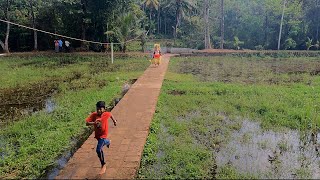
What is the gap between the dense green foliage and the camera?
22828 mm

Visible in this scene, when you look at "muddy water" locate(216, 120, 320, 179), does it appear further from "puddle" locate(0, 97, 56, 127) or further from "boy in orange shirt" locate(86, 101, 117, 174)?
"puddle" locate(0, 97, 56, 127)

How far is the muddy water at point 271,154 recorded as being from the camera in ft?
17.5

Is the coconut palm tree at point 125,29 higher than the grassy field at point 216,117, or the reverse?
the coconut palm tree at point 125,29

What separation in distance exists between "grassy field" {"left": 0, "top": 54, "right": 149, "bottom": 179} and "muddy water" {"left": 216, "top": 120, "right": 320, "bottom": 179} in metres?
3.33

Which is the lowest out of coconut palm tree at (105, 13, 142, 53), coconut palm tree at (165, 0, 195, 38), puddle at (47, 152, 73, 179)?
puddle at (47, 152, 73, 179)

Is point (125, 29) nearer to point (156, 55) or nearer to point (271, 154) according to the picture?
point (156, 55)

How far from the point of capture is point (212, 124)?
7.71 meters

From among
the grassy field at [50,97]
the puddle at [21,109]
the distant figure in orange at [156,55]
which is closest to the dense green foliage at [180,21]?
the grassy field at [50,97]

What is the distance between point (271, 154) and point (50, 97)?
775cm

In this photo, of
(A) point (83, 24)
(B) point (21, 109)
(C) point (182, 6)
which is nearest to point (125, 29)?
(A) point (83, 24)

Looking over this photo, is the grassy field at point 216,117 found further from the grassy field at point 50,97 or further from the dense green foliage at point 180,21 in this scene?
the dense green foliage at point 180,21

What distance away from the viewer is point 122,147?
6.02 meters

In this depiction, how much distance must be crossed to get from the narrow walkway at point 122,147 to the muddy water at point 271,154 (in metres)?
1.66

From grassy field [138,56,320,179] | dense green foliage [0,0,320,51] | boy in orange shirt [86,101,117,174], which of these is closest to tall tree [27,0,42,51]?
dense green foliage [0,0,320,51]
